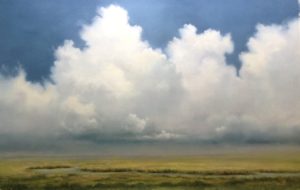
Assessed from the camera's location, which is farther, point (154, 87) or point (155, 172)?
point (154, 87)

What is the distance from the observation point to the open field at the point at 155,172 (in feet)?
18.2

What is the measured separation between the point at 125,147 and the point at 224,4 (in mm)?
1517

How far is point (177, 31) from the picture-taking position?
576 cm

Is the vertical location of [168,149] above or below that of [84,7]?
below

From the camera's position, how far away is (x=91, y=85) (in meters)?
5.74

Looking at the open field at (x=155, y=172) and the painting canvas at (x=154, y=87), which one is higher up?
the painting canvas at (x=154, y=87)

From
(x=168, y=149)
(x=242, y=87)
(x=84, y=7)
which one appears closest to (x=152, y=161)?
(x=168, y=149)

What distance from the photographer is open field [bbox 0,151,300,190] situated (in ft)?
18.2

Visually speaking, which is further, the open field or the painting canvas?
the painting canvas

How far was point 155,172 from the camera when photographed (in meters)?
5.61

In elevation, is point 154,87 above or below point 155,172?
above

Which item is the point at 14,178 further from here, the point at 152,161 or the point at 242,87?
the point at 242,87

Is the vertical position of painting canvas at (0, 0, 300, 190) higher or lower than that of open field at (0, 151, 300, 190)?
higher

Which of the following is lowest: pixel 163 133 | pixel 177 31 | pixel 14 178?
pixel 14 178
